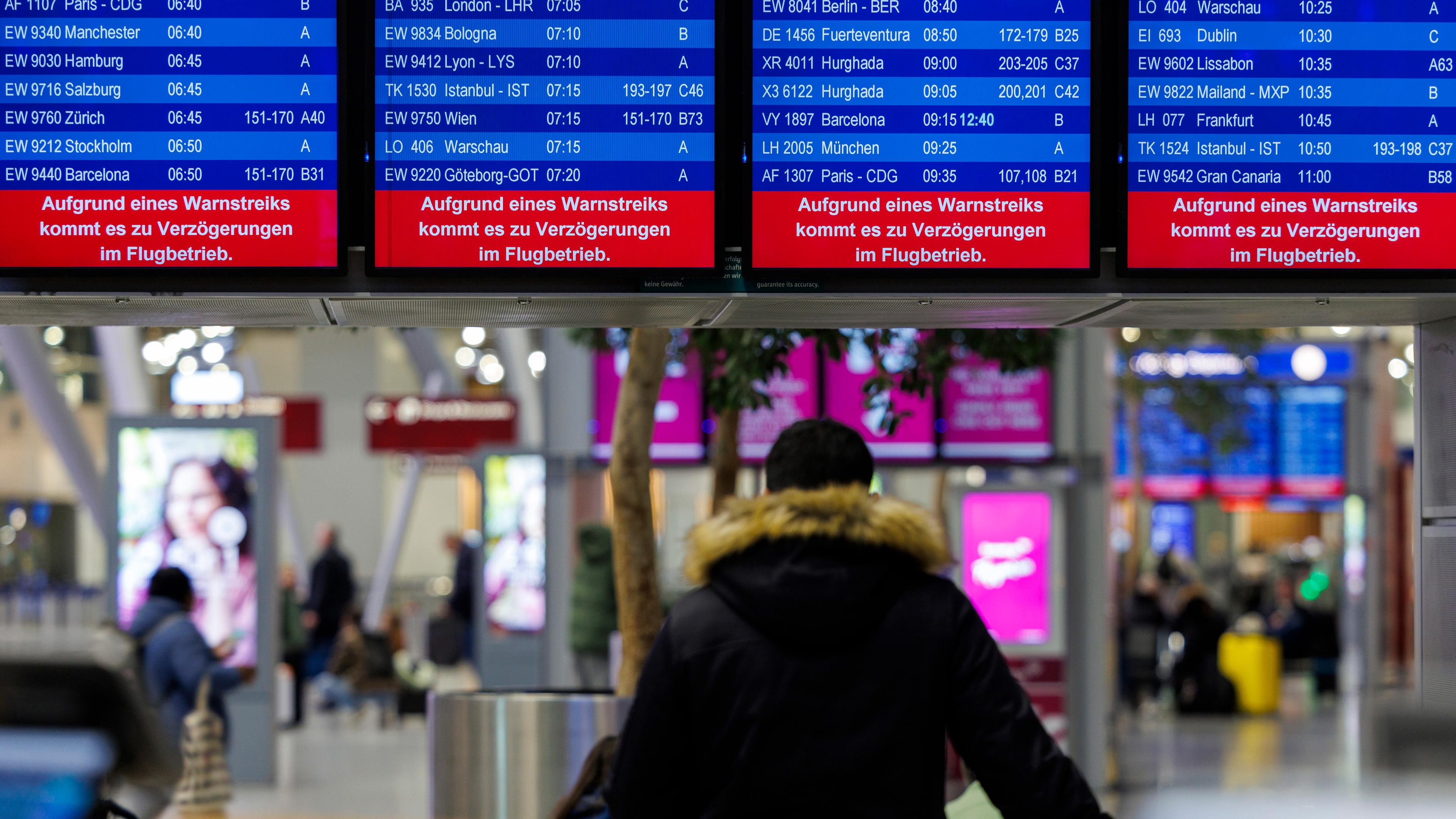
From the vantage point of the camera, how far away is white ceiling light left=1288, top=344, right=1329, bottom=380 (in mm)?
21922

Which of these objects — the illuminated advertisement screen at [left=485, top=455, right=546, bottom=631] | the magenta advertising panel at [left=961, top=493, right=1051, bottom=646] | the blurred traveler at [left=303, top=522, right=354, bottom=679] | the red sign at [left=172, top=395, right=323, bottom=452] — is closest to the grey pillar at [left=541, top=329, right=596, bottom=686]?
the magenta advertising panel at [left=961, top=493, right=1051, bottom=646]

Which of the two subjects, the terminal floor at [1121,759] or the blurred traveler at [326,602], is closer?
the terminal floor at [1121,759]

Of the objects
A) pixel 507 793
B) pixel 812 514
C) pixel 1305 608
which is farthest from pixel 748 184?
pixel 1305 608

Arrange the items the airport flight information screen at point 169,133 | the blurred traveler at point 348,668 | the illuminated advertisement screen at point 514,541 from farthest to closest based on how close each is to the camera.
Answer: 1. the illuminated advertisement screen at point 514,541
2. the blurred traveler at point 348,668
3. the airport flight information screen at point 169,133

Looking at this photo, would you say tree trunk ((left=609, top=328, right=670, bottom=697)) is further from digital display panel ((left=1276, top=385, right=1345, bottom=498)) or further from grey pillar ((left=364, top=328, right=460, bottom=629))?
grey pillar ((left=364, top=328, right=460, bottom=629))

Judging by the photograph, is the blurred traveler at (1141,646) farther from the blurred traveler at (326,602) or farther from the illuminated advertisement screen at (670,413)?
the blurred traveler at (326,602)

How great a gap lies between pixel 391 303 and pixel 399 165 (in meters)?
0.40

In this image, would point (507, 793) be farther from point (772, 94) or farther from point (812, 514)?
point (812, 514)

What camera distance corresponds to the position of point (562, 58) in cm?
445

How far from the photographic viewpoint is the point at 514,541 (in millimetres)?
16562

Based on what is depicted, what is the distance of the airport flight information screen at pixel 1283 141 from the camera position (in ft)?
14.8

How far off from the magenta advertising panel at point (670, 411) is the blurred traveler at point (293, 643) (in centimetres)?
347

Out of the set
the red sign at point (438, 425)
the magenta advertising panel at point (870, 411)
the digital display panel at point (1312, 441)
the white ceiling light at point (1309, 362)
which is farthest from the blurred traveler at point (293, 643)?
the white ceiling light at point (1309, 362)

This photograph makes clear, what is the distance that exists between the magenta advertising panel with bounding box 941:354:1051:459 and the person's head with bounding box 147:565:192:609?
5.69 meters
